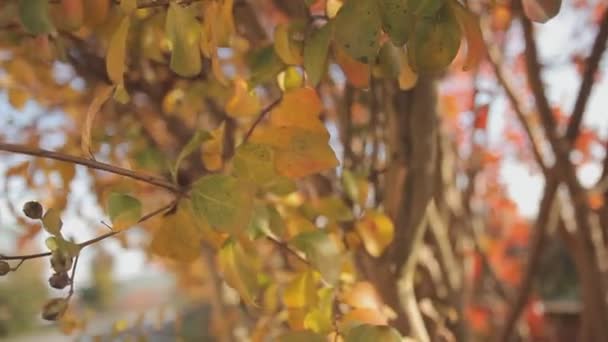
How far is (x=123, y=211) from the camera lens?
1.09 ft

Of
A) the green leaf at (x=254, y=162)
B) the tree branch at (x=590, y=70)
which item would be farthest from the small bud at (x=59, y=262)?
the tree branch at (x=590, y=70)

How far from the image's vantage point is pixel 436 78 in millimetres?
637

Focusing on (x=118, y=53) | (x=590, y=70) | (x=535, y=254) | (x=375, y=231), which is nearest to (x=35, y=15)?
(x=118, y=53)

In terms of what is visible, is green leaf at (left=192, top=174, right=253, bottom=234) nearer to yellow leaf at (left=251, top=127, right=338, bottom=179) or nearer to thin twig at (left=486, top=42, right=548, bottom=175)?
yellow leaf at (left=251, top=127, right=338, bottom=179)

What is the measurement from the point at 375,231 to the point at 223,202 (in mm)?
235

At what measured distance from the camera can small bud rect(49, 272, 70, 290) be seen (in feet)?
0.94

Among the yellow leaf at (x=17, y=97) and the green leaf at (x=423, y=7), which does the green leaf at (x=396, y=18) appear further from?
the yellow leaf at (x=17, y=97)

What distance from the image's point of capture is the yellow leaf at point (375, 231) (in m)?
0.52

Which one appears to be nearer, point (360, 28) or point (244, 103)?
point (360, 28)

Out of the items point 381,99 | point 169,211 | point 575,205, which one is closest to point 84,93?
point 381,99

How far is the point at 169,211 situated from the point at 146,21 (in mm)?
211

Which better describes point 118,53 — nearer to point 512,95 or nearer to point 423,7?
point 423,7

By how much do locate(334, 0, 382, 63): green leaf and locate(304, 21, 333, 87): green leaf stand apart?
0.04 meters

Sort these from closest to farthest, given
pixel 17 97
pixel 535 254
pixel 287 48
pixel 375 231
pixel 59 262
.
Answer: pixel 59 262 → pixel 287 48 → pixel 375 231 → pixel 17 97 → pixel 535 254
